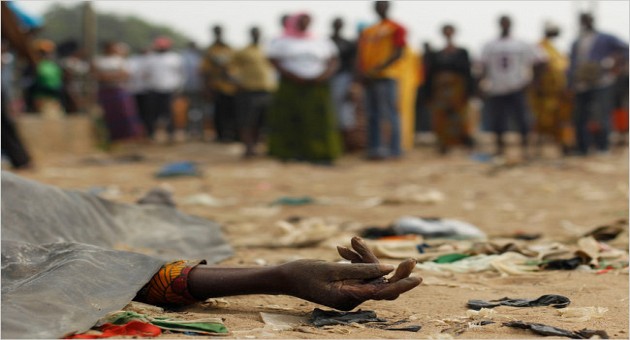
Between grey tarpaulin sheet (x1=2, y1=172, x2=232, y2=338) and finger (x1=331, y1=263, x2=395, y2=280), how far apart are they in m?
0.68

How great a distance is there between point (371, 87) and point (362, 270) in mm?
8813

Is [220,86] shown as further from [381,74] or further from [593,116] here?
[593,116]

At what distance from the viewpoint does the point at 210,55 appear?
14.0 meters

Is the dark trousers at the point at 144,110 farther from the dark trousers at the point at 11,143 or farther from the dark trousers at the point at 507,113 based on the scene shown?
the dark trousers at the point at 11,143

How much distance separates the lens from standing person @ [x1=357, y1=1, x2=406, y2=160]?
1138cm

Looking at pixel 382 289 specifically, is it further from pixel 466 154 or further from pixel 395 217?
pixel 466 154

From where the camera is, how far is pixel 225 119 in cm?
1488

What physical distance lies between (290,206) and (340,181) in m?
2.20

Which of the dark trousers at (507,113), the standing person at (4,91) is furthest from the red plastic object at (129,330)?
the dark trousers at (507,113)

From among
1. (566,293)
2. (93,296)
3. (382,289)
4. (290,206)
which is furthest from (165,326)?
(290,206)

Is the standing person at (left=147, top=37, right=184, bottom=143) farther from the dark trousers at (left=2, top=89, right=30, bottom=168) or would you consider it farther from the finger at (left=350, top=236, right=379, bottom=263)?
the finger at (left=350, top=236, right=379, bottom=263)

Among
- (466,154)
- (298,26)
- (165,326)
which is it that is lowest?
(466,154)

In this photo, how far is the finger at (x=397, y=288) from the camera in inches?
120

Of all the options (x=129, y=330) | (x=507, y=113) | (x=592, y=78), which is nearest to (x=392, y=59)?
(x=507, y=113)
